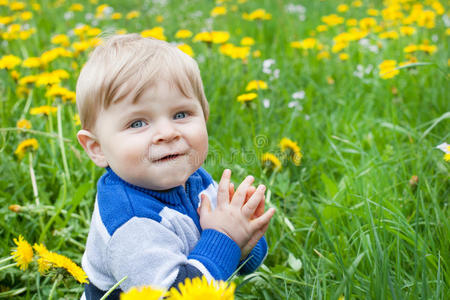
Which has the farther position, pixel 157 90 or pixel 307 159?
pixel 307 159

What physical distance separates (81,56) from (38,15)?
1.92m

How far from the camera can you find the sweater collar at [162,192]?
103 cm

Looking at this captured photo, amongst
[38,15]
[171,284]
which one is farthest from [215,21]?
[171,284]

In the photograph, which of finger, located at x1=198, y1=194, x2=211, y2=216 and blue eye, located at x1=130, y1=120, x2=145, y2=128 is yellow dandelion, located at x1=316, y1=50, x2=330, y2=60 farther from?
blue eye, located at x1=130, y1=120, x2=145, y2=128

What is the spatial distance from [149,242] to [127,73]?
1.13 ft

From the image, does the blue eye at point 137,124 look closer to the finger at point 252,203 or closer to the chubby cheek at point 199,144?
the chubby cheek at point 199,144

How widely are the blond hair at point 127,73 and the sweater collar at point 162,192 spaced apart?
13cm

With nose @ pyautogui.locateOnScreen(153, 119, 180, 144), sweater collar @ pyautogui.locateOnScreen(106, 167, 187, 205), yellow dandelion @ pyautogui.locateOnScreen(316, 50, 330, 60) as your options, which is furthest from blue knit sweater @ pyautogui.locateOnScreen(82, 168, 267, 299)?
yellow dandelion @ pyautogui.locateOnScreen(316, 50, 330, 60)

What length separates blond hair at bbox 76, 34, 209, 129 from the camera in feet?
3.16

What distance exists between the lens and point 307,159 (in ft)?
5.98

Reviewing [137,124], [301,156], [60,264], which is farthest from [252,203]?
[301,156]

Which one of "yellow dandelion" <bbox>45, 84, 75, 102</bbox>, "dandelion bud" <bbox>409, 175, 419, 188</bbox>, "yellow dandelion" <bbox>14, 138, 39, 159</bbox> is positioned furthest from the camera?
"yellow dandelion" <bbox>45, 84, 75, 102</bbox>

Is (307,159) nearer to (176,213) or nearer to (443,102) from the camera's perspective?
(443,102)

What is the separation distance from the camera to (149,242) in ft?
2.99
